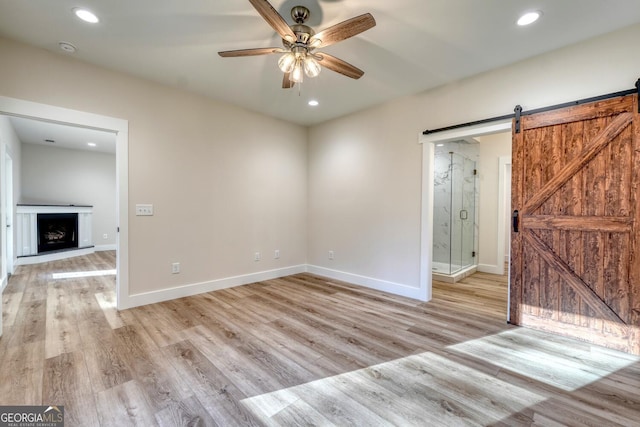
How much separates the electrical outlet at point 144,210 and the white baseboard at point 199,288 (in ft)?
3.19

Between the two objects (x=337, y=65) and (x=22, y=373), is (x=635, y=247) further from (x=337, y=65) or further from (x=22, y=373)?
(x=22, y=373)

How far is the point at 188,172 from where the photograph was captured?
3.72 metres

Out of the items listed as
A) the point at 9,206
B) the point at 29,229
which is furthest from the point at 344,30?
the point at 29,229

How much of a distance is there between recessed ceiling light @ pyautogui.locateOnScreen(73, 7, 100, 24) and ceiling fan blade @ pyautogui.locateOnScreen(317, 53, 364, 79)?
6.08 feet

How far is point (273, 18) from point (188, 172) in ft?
8.34

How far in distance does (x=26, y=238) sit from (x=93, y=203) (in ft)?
6.56

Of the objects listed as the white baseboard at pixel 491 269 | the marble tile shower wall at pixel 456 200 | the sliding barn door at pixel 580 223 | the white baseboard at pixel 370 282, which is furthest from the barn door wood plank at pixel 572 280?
the white baseboard at pixel 491 269

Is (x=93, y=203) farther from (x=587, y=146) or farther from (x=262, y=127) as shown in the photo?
(x=587, y=146)

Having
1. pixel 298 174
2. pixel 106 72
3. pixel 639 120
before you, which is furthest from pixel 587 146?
pixel 106 72

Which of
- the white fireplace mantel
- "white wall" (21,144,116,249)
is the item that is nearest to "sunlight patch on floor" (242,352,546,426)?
the white fireplace mantel

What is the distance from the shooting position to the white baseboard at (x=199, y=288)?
3.32m

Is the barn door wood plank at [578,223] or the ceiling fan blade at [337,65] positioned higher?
the ceiling fan blade at [337,65]

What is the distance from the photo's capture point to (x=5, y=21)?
230 cm

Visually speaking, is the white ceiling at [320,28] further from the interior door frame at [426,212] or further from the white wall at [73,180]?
the white wall at [73,180]
